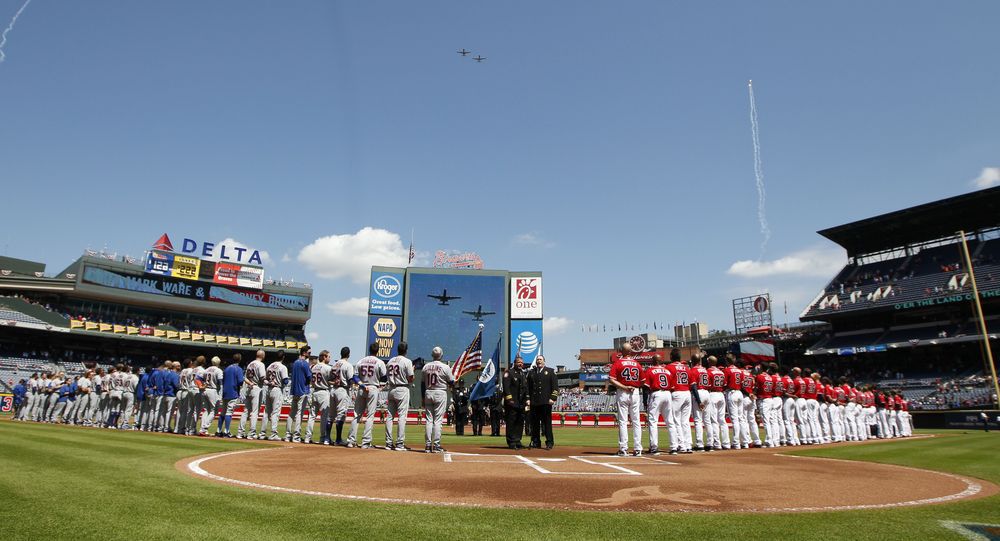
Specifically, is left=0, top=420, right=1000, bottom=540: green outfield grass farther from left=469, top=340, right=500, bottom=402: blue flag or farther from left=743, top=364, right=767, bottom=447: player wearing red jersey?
left=469, top=340, right=500, bottom=402: blue flag

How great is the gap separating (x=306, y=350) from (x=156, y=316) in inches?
2364

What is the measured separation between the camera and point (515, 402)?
13406 millimetres

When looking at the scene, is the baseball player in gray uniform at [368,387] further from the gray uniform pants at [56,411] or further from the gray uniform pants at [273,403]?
the gray uniform pants at [56,411]

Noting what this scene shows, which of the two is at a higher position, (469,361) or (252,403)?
(469,361)

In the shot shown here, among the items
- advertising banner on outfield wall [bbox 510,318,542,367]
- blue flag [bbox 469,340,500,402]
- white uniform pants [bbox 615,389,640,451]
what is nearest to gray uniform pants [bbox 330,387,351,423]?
white uniform pants [bbox 615,389,640,451]

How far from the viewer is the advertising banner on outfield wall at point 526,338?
55.9 metres

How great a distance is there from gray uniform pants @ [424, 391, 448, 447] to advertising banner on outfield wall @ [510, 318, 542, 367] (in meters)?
43.7

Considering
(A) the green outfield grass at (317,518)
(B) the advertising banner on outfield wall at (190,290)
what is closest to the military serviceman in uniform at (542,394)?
(A) the green outfield grass at (317,518)

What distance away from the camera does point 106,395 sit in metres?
19.3

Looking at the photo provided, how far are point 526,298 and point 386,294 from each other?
14.3 m

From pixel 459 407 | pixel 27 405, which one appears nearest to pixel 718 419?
pixel 459 407

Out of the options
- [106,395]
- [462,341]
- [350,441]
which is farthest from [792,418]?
[462,341]

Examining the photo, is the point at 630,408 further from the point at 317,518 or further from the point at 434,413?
the point at 317,518

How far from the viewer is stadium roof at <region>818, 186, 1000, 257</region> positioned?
44.9m
